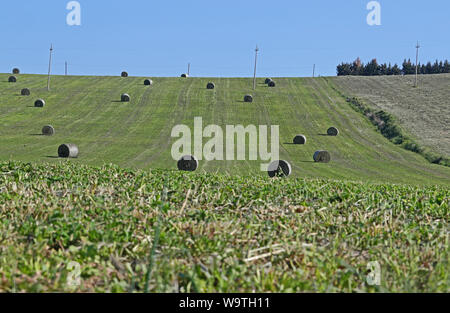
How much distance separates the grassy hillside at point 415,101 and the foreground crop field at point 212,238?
45.6 m

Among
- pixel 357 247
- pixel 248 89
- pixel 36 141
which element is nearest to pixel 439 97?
pixel 248 89

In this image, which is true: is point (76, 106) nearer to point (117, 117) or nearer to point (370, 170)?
point (117, 117)

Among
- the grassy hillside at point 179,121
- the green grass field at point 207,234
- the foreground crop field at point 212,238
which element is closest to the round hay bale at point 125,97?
the grassy hillside at point 179,121

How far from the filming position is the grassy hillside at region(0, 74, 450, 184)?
39.5 metres

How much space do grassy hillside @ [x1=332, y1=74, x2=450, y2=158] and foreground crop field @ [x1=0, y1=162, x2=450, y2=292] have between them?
150ft

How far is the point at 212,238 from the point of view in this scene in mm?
6270

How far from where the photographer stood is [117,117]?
66.8 metres

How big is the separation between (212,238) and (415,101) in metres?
81.8

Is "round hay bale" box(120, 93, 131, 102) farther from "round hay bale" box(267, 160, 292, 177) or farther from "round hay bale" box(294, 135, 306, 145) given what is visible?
"round hay bale" box(267, 160, 292, 177)

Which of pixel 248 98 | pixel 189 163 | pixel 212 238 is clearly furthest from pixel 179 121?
pixel 212 238

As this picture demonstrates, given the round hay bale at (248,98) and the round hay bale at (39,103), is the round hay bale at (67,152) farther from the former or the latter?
the round hay bale at (248,98)

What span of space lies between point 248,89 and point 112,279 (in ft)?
290
